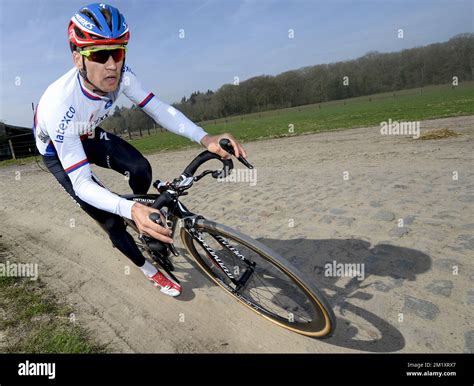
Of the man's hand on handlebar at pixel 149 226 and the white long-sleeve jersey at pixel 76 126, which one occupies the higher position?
the white long-sleeve jersey at pixel 76 126

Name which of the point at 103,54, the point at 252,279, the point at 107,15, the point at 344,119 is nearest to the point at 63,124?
the point at 103,54

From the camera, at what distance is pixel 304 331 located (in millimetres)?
3148

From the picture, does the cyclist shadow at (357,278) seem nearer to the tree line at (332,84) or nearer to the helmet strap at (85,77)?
the helmet strap at (85,77)

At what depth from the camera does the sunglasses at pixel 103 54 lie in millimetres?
2887

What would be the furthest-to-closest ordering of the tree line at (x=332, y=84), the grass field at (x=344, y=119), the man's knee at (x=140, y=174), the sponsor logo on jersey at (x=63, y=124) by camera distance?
the tree line at (x=332, y=84) → the grass field at (x=344, y=119) → the man's knee at (x=140, y=174) → the sponsor logo on jersey at (x=63, y=124)

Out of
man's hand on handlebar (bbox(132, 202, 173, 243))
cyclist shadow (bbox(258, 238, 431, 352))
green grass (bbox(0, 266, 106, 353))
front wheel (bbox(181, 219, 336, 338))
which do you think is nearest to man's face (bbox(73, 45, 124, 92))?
man's hand on handlebar (bbox(132, 202, 173, 243))

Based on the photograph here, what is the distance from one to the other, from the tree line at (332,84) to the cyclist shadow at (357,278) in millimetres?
104417

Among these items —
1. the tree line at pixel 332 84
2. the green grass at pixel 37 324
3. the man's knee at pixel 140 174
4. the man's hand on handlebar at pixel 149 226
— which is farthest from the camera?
the tree line at pixel 332 84

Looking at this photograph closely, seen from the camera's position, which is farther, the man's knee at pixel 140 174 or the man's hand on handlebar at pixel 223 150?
the man's knee at pixel 140 174

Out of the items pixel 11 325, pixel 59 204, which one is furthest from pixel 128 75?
pixel 59 204

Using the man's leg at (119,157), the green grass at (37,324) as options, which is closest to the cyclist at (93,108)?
the man's leg at (119,157)

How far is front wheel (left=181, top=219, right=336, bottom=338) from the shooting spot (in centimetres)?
311

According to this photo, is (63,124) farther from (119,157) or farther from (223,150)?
(223,150)
